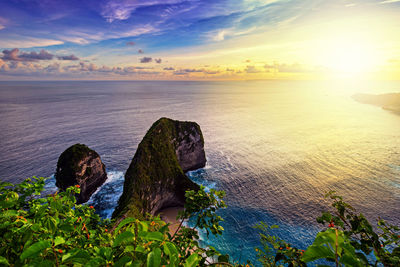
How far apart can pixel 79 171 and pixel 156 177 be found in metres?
15.5

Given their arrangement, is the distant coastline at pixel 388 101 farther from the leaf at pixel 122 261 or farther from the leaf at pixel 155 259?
the leaf at pixel 122 261

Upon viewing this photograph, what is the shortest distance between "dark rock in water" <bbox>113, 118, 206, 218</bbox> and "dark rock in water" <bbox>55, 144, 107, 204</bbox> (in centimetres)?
1137

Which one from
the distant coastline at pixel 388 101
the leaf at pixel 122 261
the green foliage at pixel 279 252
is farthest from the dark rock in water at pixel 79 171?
the distant coastline at pixel 388 101

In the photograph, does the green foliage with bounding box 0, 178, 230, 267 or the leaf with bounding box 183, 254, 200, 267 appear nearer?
the green foliage with bounding box 0, 178, 230, 267

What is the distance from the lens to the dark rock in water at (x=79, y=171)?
104 feet

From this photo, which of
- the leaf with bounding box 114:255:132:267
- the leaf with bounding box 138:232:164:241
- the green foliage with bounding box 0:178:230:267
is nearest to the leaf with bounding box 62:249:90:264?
Result: the green foliage with bounding box 0:178:230:267

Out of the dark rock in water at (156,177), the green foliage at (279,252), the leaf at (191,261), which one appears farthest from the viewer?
the dark rock in water at (156,177)

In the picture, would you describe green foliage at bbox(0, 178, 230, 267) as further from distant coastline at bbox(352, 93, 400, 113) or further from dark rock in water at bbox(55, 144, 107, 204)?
distant coastline at bbox(352, 93, 400, 113)

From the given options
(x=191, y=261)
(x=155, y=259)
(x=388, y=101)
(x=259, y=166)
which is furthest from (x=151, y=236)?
(x=388, y=101)

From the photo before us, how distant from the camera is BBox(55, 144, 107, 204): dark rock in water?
3161cm

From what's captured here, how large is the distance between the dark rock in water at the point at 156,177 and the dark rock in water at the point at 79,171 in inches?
448

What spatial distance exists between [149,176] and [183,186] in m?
6.97

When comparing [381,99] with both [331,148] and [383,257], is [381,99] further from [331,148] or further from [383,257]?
[383,257]

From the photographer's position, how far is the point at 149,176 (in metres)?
26.9
